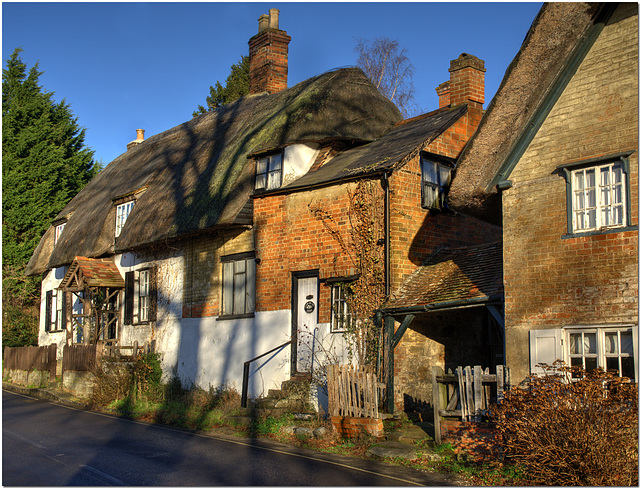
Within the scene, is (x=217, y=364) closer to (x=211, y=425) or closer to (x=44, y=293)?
(x=211, y=425)

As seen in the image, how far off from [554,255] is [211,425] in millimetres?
7958

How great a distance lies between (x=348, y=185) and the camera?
14.5m

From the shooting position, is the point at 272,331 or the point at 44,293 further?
the point at 44,293

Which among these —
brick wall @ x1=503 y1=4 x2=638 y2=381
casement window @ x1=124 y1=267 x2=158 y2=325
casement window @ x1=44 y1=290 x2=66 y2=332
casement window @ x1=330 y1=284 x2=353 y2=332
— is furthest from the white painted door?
casement window @ x1=44 y1=290 x2=66 y2=332

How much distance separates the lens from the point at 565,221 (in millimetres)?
10008

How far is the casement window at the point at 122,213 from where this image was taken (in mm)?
22672

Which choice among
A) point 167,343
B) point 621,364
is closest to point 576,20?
point 621,364

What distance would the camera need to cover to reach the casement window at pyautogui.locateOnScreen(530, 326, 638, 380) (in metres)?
9.20

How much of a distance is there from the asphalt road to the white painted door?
2802 millimetres

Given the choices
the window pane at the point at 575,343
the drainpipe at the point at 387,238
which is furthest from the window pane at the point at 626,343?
the drainpipe at the point at 387,238

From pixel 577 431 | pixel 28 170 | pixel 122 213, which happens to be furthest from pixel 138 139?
pixel 577 431

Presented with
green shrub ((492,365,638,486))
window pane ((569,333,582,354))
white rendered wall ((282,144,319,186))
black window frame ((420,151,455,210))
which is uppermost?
white rendered wall ((282,144,319,186))

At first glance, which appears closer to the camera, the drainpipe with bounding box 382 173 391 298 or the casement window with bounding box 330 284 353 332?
the drainpipe with bounding box 382 173 391 298

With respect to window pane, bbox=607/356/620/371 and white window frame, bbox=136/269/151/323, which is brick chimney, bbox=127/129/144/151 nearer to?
white window frame, bbox=136/269/151/323
